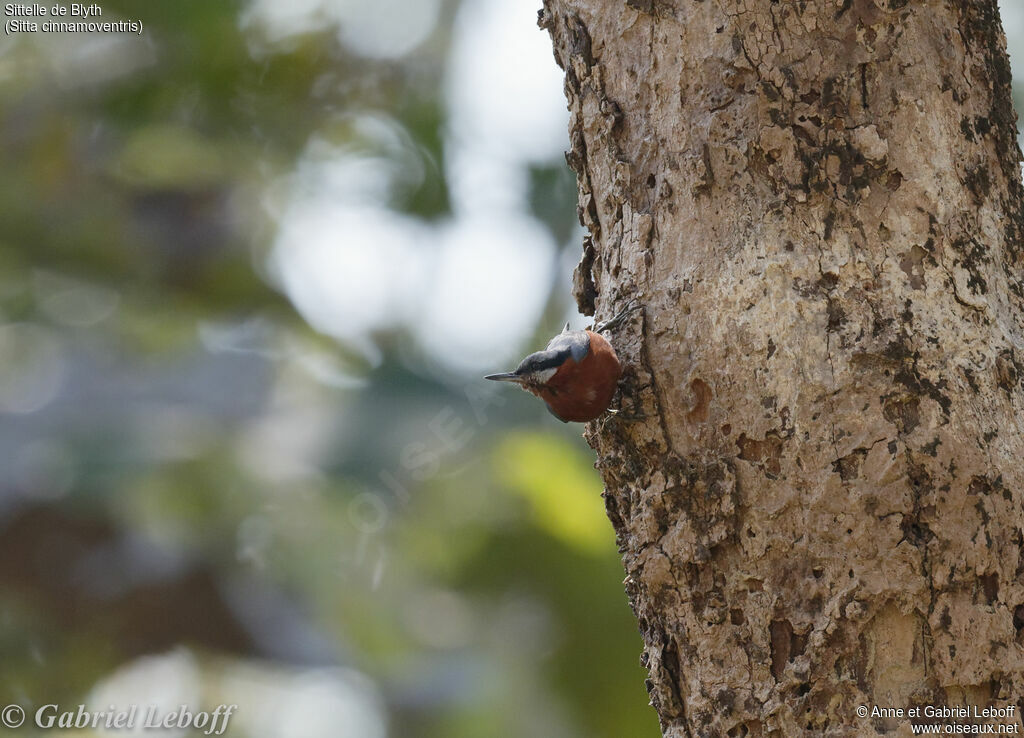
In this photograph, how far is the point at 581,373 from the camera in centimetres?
232

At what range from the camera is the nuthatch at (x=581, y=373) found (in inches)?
90.3

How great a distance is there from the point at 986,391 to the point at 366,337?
5.98 m

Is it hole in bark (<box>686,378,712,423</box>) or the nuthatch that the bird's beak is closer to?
the nuthatch

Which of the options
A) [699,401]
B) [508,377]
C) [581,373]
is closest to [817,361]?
[699,401]

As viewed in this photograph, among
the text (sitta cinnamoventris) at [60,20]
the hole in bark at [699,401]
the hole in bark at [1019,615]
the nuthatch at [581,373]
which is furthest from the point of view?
the text (sitta cinnamoventris) at [60,20]

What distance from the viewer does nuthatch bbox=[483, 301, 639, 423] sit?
229 cm

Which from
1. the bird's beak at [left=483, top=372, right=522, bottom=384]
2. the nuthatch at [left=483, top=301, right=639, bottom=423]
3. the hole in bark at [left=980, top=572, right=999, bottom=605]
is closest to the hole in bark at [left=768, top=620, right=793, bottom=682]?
the hole in bark at [left=980, top=572, right=999, bottom=605]

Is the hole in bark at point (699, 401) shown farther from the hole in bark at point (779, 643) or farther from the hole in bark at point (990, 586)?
the hole in bark at point (990, 586)

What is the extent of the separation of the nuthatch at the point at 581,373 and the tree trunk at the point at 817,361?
53mm

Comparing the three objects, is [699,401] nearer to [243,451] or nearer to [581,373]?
[581,373]

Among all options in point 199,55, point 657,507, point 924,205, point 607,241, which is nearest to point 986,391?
point 924,205

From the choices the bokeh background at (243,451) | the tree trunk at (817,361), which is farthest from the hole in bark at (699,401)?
the bokeh background at (243,451)

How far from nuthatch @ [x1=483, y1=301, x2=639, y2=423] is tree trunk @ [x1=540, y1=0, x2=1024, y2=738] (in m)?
0.05

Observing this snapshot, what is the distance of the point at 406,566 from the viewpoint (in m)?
7.34
